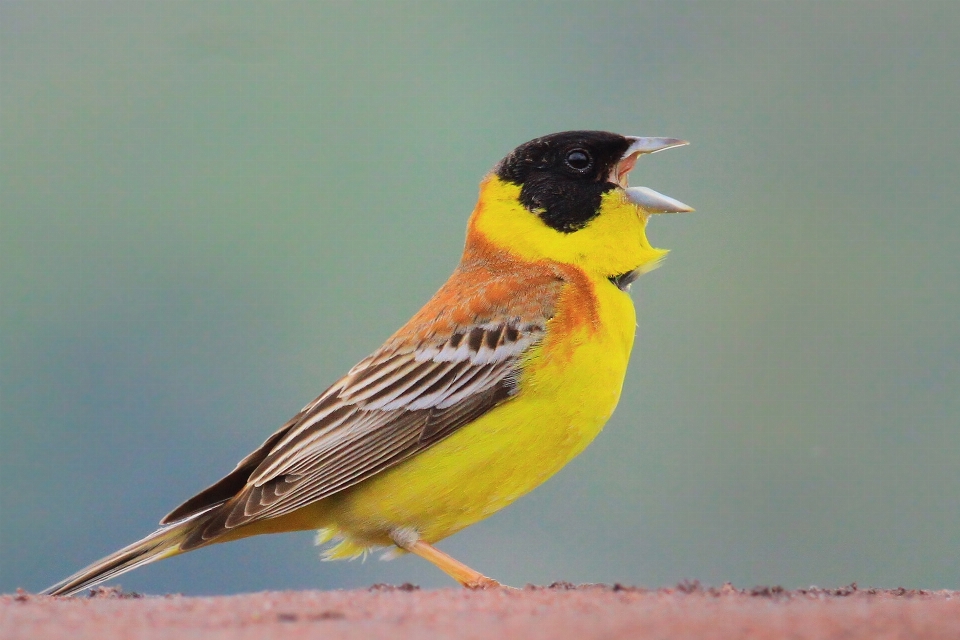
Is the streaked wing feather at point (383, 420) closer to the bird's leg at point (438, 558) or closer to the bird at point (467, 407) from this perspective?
the bird at point (467, 407)

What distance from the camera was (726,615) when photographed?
387cm

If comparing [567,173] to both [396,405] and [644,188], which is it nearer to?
[644,188]

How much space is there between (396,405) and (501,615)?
201 cm

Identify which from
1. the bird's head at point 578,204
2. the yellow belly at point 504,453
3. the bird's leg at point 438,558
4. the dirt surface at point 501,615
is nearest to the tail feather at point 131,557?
the dirt surface at point 501,615

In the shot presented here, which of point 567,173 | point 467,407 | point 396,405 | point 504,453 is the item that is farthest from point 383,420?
point 567,173

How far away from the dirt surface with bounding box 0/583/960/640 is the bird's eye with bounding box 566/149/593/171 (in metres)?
2.55

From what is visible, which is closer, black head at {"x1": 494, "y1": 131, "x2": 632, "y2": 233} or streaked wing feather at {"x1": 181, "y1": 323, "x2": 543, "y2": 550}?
streaked wing feather at {"x1": 181, "y1": 323, "x2": 543, "y2": 550}

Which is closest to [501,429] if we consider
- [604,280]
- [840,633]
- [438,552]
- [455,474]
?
[455,474]

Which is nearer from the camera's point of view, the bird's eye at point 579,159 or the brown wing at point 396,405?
the brown wing at point 396,405

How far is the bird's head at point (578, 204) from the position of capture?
6207 mm

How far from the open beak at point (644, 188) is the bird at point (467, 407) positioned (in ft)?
0.04

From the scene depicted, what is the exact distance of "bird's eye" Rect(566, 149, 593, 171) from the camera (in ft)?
21.2

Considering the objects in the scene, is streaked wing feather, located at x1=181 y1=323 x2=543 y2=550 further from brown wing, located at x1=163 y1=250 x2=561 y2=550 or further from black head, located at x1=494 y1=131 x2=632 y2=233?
black head, located at x1=494 y1=131 x2=632 y2=233

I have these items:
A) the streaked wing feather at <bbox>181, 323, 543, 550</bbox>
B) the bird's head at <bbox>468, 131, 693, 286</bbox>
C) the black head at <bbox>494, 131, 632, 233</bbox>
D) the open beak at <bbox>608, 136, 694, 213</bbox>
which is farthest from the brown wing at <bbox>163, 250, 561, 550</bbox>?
the open beak at <bbox>608, 136, 694, 213</bbox>
